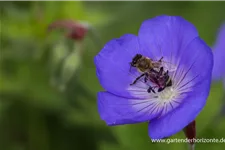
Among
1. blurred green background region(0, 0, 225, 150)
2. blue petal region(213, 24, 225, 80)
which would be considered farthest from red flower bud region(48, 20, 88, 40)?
blue petal region(213, 24, 225, 80)

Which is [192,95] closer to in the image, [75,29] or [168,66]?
[168,66]

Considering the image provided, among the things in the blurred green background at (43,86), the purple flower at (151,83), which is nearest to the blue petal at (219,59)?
the purple flower at (151,83)

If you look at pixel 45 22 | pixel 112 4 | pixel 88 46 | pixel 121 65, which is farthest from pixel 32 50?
pixel 121 65

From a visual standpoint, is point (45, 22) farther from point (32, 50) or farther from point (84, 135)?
point (84, 135)

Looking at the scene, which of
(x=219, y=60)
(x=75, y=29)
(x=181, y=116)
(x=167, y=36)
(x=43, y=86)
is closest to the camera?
(x=181, y=116)

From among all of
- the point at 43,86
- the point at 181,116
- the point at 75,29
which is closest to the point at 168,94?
the point at 181,116

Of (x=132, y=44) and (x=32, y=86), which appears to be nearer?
(x=132, y=44)
